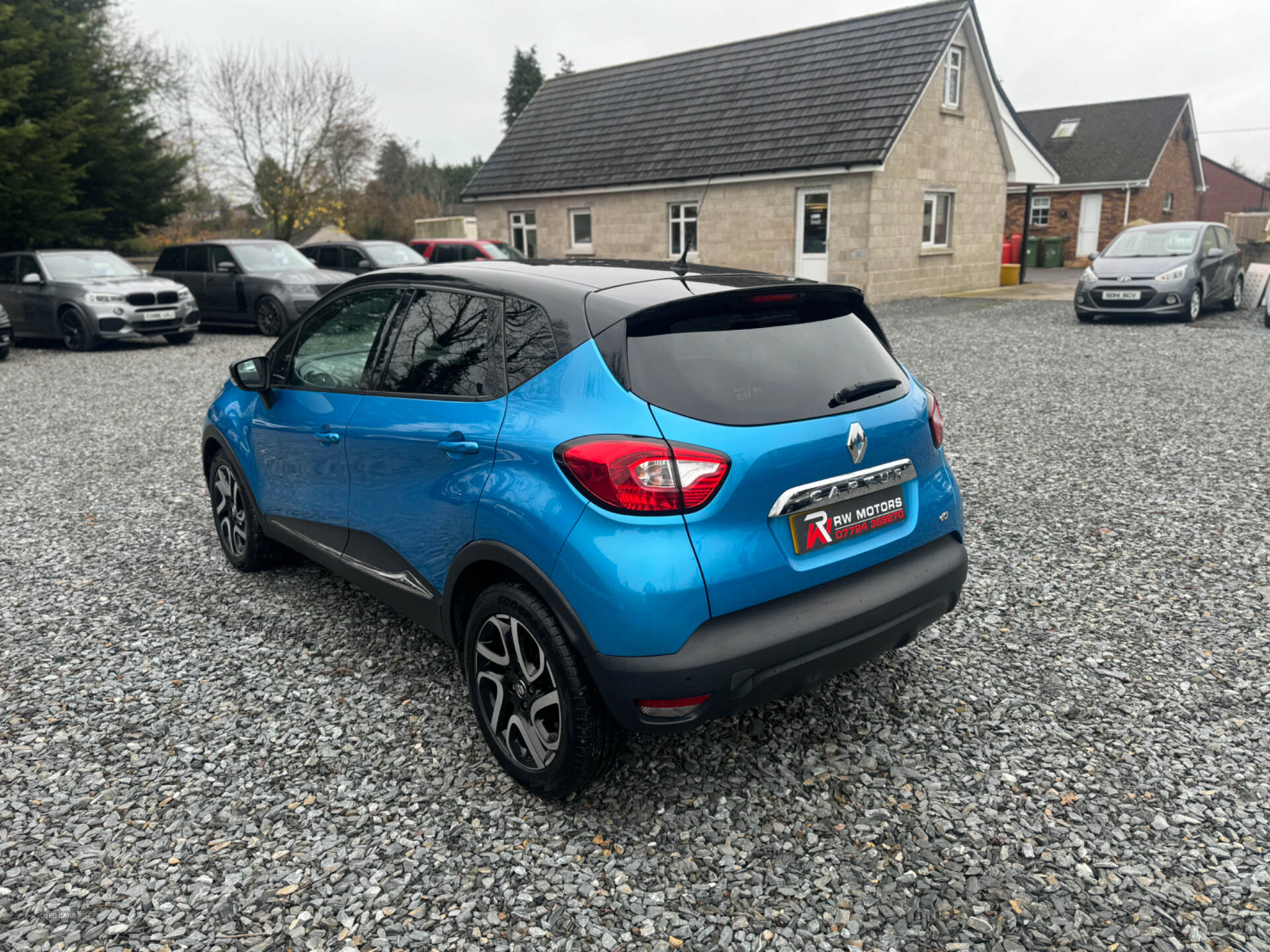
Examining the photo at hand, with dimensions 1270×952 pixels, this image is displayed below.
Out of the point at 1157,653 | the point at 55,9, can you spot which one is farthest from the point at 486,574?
the point at 55,9

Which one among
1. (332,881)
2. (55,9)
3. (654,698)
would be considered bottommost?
(332,881)

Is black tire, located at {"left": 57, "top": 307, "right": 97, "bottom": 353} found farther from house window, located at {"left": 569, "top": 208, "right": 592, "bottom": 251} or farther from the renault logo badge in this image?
the renault logo badge

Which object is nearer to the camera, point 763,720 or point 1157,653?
point 763,720

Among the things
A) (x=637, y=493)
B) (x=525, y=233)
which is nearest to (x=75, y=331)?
(x=525, y=233)

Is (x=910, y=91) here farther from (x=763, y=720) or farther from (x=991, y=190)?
(x=763, y=720)

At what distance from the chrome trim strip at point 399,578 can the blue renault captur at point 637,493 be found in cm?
1

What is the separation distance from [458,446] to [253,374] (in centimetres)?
191

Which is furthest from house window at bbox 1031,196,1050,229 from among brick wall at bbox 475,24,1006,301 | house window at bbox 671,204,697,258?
house window at bbox 671,204,697,258

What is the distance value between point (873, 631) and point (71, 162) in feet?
80.9

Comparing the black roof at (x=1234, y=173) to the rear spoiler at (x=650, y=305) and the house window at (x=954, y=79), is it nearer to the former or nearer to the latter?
the house window at (x=954, y=79)

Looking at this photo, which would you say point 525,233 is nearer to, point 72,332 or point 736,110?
point 736,110

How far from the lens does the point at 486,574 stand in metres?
3.09

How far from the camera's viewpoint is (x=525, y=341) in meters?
3.06

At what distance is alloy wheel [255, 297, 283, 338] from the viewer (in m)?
16.2
